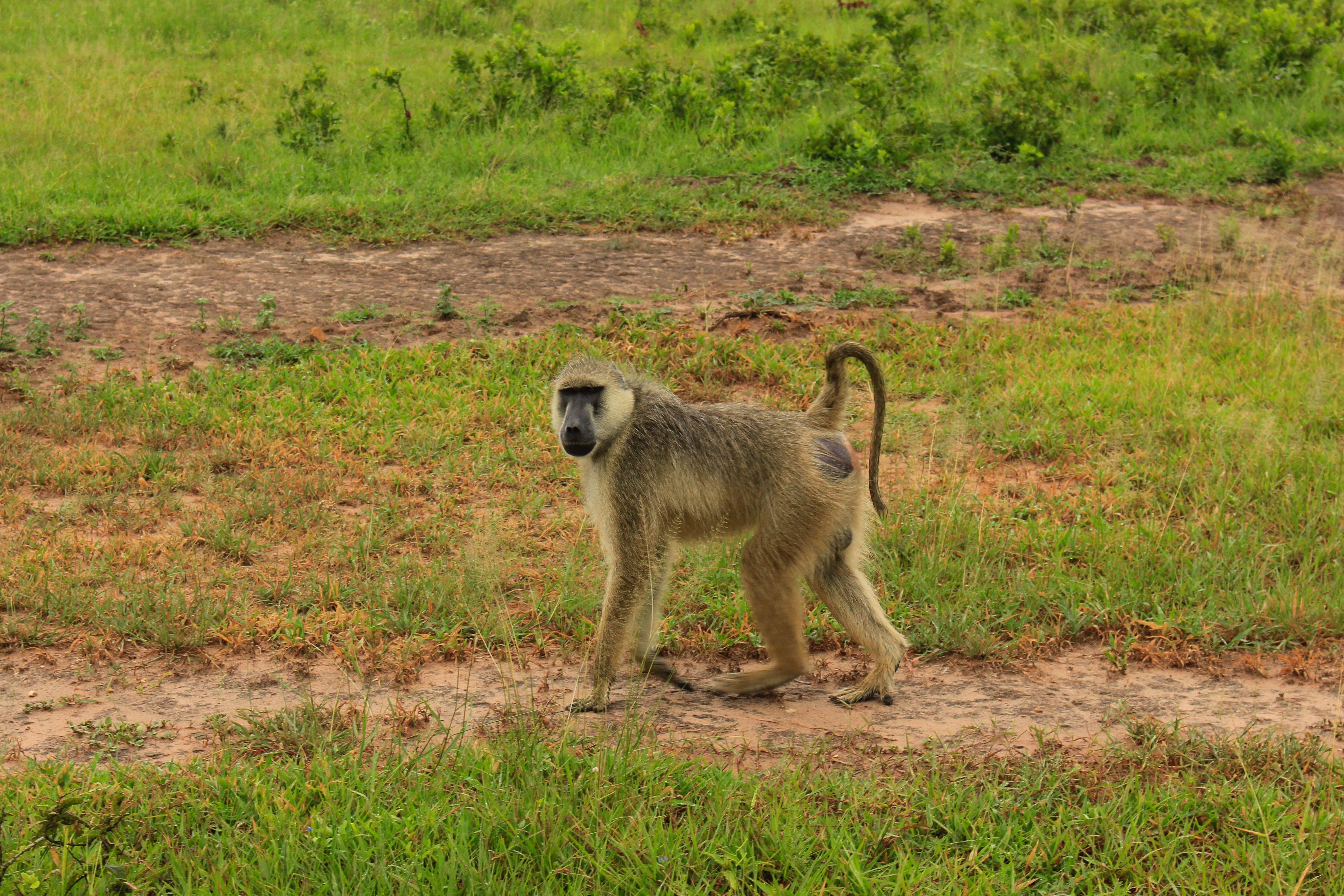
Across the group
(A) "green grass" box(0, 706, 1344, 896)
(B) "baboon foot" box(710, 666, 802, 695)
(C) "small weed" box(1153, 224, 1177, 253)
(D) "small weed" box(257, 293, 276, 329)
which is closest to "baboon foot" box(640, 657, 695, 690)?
Answer: (B) "baboon foot" box(710, 666, 802, 695)

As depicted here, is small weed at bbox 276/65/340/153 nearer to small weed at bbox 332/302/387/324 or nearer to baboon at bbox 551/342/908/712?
small weed at bbox 332/302/387/324

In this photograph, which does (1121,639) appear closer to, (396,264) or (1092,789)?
(1092,789)

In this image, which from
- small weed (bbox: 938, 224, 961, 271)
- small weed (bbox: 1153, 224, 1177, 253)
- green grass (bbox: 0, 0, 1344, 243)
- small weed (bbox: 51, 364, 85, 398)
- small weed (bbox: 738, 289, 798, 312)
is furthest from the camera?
green grass (bbox: 0, 0, 1344, 243)

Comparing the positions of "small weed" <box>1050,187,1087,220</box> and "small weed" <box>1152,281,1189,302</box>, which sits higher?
"small weed" <box>1050,187,1087,220</box>

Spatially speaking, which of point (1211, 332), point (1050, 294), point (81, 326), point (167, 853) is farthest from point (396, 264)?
point (167, 853)

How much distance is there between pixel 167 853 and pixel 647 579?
1.62 meters

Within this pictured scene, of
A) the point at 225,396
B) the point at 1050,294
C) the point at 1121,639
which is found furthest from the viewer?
the point at 1050,294

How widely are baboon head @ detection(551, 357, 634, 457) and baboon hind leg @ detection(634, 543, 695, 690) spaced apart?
45 cm

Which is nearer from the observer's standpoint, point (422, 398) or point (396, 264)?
point (422, 398)

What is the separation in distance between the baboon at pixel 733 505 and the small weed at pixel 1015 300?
12.7 feet

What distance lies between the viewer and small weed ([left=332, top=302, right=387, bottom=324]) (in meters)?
7.25

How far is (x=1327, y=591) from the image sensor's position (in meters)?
4.57

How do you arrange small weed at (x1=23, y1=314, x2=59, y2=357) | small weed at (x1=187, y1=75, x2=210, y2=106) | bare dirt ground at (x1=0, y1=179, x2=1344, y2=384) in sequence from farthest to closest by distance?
small weed at (x1=187, y1=75, x2=210, y2=106) < bare dirt ground at (x1=0, y1=179, x2=1344, y2=384) < small weed at (x1=23, y1=314, x2=59, y2=357)

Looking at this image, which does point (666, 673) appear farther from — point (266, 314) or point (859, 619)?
point (266, 314)
